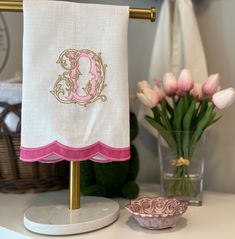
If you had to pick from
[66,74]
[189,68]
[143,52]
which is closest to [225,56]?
[189,68]

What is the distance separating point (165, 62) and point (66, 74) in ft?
1.20

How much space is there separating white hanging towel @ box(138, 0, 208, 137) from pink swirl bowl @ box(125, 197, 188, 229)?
0.30 meters

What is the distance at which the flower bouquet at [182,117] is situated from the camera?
33.2 inches

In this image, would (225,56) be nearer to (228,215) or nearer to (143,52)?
(143,52)

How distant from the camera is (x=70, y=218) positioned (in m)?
0.69

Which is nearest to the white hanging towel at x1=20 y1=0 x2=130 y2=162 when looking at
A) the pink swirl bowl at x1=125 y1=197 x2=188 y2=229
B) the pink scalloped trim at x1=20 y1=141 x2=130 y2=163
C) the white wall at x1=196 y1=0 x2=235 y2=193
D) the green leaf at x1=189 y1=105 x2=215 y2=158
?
the pink scalloped trim at x1=20 y1=141 x2=130 y2=163

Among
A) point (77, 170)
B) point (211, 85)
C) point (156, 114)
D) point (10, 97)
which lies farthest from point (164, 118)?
point (10, 97)

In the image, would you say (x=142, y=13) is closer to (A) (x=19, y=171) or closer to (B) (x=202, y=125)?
(B) (x=202, y=125)

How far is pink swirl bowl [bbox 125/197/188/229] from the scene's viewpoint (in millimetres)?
663

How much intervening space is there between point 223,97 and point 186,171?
19 cm

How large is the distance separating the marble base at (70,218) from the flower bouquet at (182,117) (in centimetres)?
19

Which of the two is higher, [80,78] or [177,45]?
[177,45]

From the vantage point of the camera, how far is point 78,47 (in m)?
0.70

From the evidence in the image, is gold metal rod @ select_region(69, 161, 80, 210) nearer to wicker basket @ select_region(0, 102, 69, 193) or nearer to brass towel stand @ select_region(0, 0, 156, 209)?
brass towel stand @ select_region(0, 0, 156, 209)
